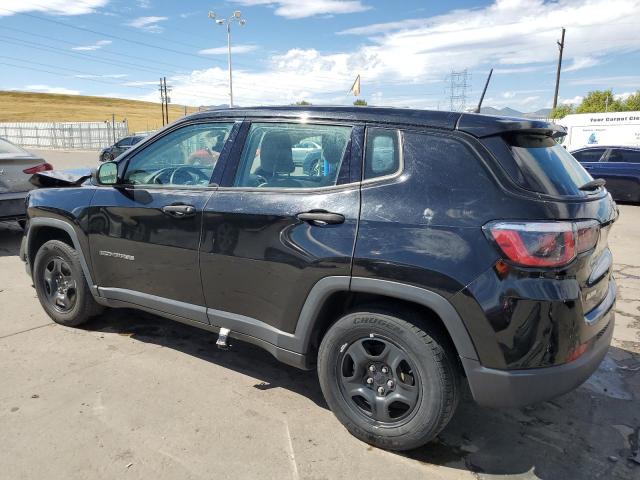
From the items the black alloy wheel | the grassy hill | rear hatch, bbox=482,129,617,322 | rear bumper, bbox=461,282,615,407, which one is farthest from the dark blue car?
the grassy hill

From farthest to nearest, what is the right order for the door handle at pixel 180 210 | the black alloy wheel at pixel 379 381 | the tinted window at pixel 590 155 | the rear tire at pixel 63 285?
the tinted window at pixel 590 155 → the rear tire at pixel 63 285 → the door handle at pixel 180 210 → the black alloy wheel at pixel 379 381

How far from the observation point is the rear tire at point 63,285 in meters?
4.03

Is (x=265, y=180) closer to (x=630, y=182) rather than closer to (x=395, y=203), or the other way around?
(x=395, y=203)

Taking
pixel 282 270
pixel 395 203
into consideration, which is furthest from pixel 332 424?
pixel 395 203

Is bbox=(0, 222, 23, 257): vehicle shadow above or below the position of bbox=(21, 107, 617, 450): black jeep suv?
below

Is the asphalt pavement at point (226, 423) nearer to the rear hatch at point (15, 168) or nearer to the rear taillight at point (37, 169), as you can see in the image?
the rear hatch at point (15, 168)

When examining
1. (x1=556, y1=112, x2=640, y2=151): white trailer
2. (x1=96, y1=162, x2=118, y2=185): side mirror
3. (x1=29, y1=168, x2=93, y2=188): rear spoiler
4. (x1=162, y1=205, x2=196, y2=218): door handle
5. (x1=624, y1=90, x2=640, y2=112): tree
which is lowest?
(x1=162, y1=205, x2=196, y2=218): door handle

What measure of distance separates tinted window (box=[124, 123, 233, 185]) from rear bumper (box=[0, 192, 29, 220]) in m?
4.18

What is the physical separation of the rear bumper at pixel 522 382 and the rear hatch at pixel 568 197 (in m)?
0.21

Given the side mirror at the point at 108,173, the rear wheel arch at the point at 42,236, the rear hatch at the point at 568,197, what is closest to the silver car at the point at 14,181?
the rear wheel arch at the point at 42,236

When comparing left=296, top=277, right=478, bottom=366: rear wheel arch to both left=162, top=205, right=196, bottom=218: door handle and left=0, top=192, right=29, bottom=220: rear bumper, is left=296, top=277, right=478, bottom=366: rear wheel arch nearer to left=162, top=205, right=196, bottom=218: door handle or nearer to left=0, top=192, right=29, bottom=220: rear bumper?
left=162, top=205, right=196, bottom=218: door handle

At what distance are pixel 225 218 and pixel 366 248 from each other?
0.97 meters

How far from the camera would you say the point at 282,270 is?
2.85 m

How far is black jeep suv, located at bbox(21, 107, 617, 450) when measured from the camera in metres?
2.31
